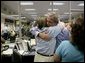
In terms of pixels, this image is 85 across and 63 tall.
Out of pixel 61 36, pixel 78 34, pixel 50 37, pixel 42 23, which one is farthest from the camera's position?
pixel 42 23

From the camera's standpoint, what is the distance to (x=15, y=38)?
5676 millimetres

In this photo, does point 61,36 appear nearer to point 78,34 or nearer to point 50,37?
point 50,37

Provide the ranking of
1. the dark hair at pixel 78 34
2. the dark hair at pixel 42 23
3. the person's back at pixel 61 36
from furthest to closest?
the dark hair at pixel 42 23
the person's back at pixel 61 36
the dark hair at pixel 78 34

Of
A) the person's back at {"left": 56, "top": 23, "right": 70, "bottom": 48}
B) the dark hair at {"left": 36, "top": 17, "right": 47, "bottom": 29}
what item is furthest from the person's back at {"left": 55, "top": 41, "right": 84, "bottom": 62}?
the dark hair at {"left": 36, "top": 17, "right": 47, "bottom": 29}

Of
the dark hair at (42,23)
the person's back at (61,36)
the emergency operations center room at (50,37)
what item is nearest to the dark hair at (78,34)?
the emergency operations center room at (50,37)

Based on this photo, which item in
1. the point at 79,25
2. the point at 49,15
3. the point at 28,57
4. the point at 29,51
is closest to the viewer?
the point at 79,25

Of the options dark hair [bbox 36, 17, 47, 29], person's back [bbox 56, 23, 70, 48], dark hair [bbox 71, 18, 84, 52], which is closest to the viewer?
dark hair [bbox 71, 18, 84, 52]

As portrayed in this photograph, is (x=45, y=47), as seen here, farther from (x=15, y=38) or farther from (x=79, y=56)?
(x=15, y=38)

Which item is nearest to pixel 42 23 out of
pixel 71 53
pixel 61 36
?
pixel 61 36

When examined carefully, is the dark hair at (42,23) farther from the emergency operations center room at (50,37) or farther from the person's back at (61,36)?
the person's back at (61,36)

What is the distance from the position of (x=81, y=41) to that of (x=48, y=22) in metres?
1.16

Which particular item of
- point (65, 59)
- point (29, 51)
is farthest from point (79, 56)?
point (29, 51)

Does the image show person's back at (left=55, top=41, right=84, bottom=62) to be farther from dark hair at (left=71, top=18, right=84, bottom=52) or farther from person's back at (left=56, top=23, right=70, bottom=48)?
person's back at (left=56, top=23, right=70, bottom=48)

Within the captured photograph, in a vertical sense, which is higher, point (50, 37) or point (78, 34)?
point (78, 34)
